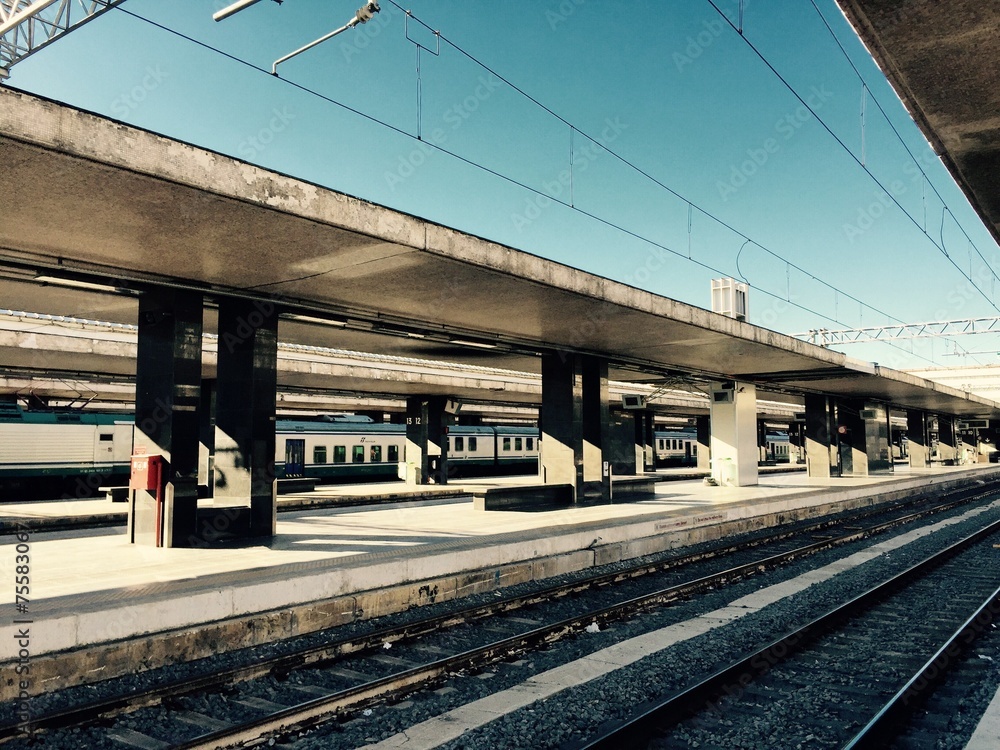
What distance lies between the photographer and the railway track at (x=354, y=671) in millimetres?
5793

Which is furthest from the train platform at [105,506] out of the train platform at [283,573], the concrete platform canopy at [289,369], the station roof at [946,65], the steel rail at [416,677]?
the station roof at [946,65]

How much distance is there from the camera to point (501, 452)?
40.5m

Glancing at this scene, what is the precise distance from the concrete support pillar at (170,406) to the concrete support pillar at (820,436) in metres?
30.2

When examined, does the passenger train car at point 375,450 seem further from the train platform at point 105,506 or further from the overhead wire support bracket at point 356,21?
the overhead wire support bracket at point 356,21

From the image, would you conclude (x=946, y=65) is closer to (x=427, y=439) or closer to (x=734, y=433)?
(x=734, y=433)

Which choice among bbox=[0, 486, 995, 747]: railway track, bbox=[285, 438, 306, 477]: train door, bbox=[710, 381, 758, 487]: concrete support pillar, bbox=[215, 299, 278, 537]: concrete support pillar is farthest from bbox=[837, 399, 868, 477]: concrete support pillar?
bbox=[215, 299, 278, 537]: concrete support pillar

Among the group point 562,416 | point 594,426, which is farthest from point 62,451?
point 594,426

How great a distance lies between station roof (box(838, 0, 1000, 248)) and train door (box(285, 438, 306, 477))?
85.9 ft

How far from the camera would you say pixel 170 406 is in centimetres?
1170

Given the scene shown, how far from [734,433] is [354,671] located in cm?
2283

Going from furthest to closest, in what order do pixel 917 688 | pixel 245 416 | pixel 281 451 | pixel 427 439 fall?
pixel 427 439
pixel 281 451
pixel 245 416
pixel 917 688

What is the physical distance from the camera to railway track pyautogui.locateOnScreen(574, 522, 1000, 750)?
222 inches

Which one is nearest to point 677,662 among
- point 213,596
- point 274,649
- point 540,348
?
point 274,649

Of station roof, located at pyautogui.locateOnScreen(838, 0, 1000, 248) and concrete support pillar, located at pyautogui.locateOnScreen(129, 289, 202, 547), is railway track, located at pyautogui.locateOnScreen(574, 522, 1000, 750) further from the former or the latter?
concrete support pillar, located at pyautogui.locateOnScreen(129, 289, 202, 547)
